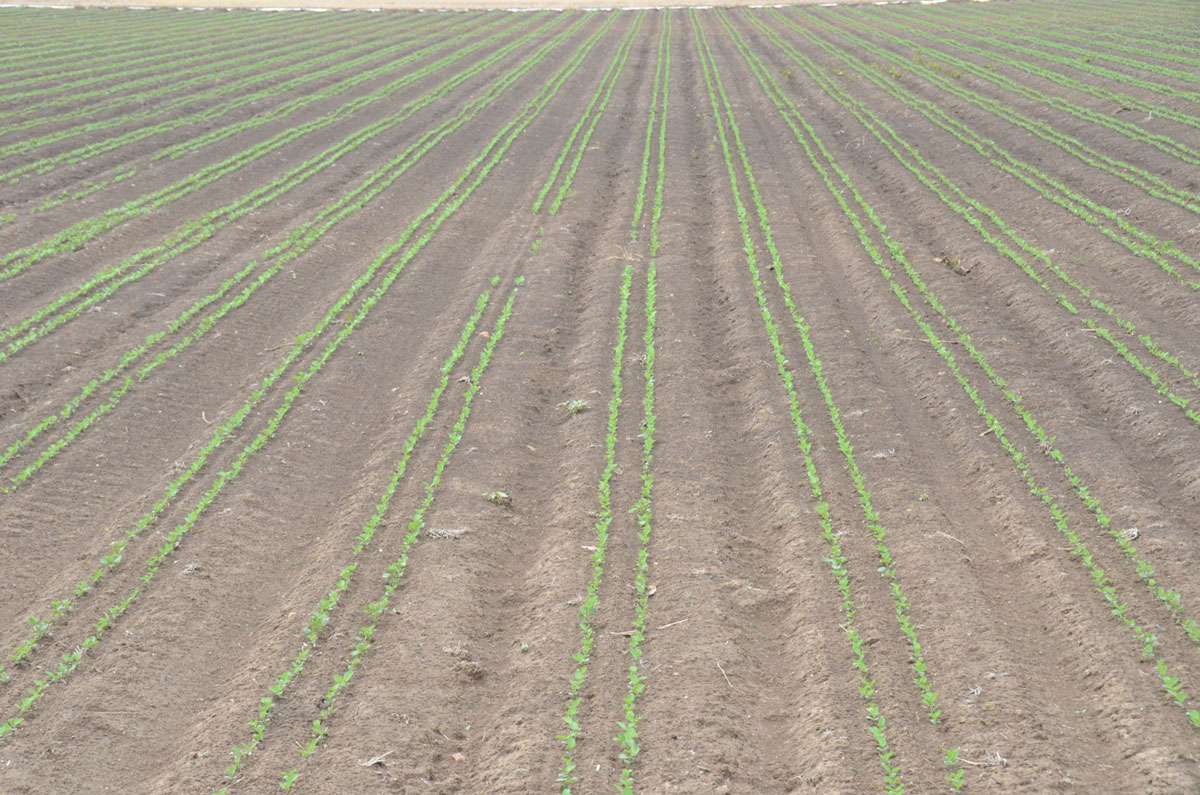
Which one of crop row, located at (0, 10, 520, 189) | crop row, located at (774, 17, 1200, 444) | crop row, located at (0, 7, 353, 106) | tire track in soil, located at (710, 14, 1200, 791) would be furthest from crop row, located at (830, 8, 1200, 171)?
crop row, located at (0, 7, 353, 106)

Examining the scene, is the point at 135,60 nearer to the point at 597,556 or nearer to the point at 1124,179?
the point at 1124,179

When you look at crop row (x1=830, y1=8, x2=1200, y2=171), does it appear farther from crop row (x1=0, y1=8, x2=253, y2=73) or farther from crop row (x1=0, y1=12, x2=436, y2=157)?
crop row (x1=0, y1=8, x2=253, y2=73)

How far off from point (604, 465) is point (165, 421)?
4.95 m

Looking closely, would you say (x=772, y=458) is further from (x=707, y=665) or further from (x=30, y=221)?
(x=30, y=221)

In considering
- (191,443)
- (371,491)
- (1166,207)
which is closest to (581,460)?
(371,491)

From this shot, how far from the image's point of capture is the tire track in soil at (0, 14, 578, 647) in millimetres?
9094

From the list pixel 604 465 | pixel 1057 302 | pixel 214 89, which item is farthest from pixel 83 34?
pixel 1057 302

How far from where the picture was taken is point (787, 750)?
6.47 m

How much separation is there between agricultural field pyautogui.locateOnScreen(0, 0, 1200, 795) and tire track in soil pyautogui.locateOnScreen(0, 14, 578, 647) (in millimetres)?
54

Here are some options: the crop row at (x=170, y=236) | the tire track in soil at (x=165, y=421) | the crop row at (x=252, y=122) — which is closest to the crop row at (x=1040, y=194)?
the tire track in soil at (x=165, y=421)

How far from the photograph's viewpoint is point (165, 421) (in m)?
11.0

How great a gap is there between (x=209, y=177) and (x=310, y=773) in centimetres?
1642

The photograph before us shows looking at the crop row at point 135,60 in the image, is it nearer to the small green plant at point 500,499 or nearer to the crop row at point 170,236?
the crop row at point 170,236

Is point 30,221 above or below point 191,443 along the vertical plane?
above
